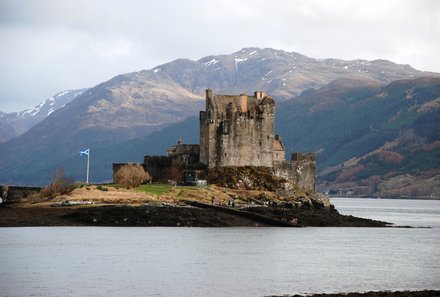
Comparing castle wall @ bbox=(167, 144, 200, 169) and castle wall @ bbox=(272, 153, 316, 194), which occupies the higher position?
castle wall @ bbox=(167, 144, 200, 169)

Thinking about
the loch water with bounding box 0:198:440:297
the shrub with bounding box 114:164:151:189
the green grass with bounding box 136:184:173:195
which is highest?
the shrub with bounding box 114:164:151:189

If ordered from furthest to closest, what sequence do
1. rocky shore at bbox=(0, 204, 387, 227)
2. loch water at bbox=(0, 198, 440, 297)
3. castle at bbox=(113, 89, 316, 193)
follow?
castle at bbox=(113, 89, 316, 193)
rocky shore at bbox=(0, 204, 387, 227)
loch water at bbox=(0, 198, 440, 297)

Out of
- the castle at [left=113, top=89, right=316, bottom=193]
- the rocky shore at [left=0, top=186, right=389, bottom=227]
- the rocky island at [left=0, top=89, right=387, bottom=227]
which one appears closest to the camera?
the rocky shore at [left=0, top=186, right=389, bottom=227]

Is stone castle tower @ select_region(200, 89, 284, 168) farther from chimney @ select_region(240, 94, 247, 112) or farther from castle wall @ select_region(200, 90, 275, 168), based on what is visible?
chimney @ select_region(240, 94, 247, 112)

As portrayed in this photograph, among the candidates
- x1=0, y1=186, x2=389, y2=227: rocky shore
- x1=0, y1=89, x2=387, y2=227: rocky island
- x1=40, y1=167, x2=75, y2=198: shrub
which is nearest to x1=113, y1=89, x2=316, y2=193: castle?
x1=0, y1=89, x2=387, y2=227: rocky island

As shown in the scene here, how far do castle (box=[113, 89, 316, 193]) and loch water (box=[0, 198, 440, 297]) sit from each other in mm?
22456

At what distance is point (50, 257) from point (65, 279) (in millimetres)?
11089

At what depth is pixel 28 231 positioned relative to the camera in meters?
83.1

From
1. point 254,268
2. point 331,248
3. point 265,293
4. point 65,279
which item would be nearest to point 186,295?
point 265,293

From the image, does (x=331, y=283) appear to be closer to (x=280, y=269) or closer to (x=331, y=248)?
(x=280, y=269)

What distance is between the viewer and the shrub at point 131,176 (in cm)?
10969

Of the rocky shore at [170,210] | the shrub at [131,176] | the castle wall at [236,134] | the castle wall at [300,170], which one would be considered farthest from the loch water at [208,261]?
the castle wall at [300,170]

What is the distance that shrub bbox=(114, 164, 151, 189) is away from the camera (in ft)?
360

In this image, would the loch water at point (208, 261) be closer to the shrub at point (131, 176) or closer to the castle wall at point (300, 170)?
the shrub at point (131, 176)
